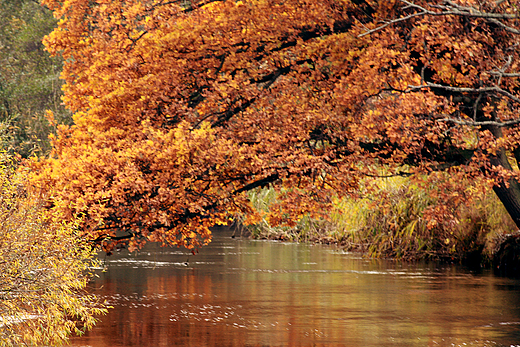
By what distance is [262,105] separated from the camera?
17.6m

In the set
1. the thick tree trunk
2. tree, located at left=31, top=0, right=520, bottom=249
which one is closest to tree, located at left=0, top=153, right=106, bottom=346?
tree, located at left=31, top=0, right=520, bottom=249

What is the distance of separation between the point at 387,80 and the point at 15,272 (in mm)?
8146

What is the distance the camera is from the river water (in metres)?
13.3

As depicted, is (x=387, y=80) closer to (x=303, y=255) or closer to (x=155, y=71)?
(x=155, y=71)

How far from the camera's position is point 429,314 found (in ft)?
52.3

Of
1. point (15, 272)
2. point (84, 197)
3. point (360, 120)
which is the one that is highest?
point (360, 120)

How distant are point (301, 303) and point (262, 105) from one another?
3856 mm

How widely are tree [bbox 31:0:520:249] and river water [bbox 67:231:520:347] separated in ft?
5.84

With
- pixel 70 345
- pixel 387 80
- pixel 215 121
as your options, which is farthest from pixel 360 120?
pixel 70 345

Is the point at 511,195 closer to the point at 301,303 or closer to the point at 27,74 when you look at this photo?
the point at 301,303

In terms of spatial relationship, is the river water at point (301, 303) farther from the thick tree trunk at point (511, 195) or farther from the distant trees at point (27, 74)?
the distant trees at point (27, 74)

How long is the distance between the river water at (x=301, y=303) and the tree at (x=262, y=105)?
70.0 inches

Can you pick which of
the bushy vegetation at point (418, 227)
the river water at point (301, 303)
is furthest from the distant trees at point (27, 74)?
the bushy vegetation at point (418, 227)

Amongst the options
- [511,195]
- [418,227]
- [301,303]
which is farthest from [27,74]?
[511,195]
